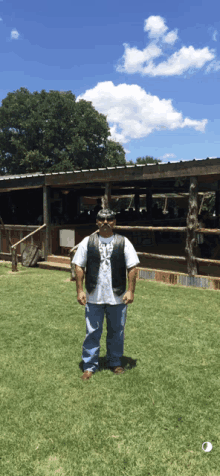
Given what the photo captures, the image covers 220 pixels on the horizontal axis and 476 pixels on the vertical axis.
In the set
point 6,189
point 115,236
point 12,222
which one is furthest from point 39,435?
point 12,222

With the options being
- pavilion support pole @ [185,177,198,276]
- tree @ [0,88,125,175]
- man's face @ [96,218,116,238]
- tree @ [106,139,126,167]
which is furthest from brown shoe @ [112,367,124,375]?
tree @ [106,139,126,167]

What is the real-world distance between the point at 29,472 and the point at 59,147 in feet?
117

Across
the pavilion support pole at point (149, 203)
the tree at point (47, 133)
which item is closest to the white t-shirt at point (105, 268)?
the pavilion support pole at point (149, 203)

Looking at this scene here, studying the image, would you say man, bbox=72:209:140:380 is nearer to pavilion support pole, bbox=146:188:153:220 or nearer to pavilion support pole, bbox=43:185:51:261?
pavilion support pole, bbox=43:185:51:261

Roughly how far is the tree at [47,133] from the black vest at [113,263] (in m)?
31.5

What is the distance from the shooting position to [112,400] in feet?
11.3

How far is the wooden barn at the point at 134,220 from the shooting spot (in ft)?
28.3

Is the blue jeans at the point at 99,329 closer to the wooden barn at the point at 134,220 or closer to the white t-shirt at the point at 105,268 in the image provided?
the white t-shirt at the point at 105,268

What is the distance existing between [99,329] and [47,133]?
33.7m

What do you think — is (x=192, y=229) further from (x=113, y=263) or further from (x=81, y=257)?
(x=81, y=257)

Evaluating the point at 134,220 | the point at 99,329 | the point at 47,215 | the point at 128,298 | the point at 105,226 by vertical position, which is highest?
the point at 47,215

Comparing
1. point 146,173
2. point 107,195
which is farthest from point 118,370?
point 107,195

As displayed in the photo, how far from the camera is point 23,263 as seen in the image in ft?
39.0

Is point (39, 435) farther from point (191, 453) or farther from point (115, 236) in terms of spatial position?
point (115, 236)
